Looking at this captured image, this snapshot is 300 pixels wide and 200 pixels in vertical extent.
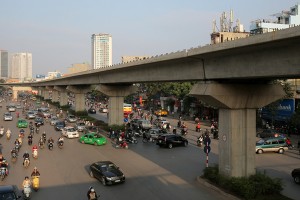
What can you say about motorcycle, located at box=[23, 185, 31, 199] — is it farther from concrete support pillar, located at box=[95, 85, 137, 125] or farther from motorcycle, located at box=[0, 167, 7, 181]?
concrete support pillar, located at box=[95, 85, 137, 125]

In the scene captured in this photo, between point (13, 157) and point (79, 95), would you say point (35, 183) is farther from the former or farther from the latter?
point (79, 95)

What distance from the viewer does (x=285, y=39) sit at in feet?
44.4

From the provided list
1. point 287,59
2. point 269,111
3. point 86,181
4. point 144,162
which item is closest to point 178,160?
point 144,162

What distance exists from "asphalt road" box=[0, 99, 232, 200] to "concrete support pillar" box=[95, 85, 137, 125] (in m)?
10.6

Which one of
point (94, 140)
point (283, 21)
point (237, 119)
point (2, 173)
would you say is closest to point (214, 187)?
point (237, 119)

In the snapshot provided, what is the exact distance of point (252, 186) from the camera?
17203 millimetres

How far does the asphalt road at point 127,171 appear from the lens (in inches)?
731

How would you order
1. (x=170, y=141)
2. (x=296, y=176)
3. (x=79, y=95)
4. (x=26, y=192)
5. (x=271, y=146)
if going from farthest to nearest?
1. (x=79, y=95)
2. (x=170, y=141)
3. (x=271, y=146)
4. (x=296, y=176)
5. (x=26, y=192)

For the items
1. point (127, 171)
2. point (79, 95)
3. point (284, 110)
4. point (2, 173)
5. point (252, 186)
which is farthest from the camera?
point (79, 95)

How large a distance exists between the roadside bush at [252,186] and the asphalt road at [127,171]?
797 mm

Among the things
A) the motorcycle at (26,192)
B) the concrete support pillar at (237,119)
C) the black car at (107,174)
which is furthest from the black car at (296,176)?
the motorcycle at (26,192)

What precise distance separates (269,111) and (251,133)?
30.1 meters

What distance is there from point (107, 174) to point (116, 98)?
25963 mm

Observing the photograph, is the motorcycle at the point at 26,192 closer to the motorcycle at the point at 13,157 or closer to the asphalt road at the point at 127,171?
the asphalt road at the point at 127,171
